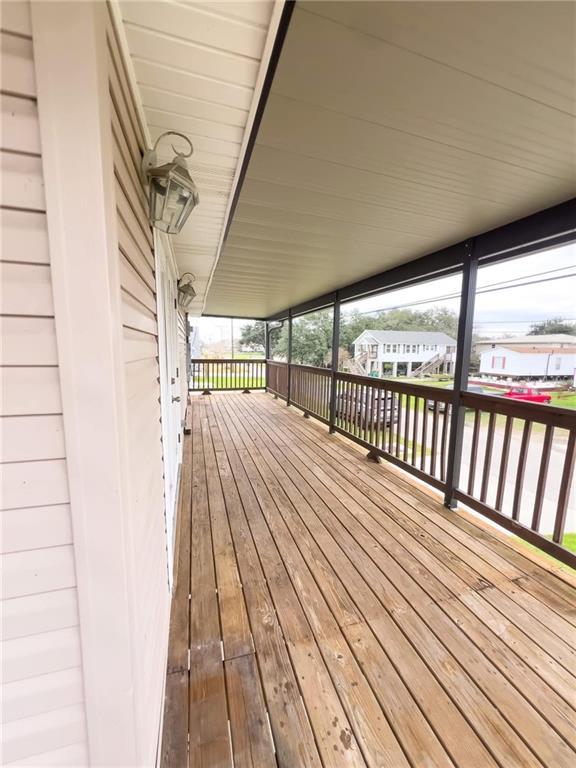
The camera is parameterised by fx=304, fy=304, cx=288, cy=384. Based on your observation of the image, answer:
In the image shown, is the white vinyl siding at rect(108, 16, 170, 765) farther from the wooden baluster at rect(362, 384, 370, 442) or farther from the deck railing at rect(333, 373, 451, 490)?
the wooden baluster at rect(362, 384, 370, 442)

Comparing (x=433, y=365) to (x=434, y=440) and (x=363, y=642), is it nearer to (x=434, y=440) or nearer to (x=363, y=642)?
(x=434, y=440)

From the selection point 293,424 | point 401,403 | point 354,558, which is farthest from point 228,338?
point 354,558

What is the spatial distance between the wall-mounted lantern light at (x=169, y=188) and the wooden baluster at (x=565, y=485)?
2467 millimetres

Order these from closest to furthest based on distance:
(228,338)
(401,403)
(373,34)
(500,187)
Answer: (373,34) < (500,187) < (401,403) < (228,338)

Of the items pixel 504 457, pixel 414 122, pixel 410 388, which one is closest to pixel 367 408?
pixel 410 388

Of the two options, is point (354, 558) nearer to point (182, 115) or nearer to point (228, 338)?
point (182, 115)

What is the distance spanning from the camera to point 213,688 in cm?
123

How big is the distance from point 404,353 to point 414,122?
3681 mm

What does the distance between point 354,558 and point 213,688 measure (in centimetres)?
106

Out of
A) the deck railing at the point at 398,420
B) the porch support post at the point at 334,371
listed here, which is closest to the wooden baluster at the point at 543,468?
the deck railing at the point at 398,420

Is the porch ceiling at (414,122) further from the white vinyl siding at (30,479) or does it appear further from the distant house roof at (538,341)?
the distant house roof at (538,341)

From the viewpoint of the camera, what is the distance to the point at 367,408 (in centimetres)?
407

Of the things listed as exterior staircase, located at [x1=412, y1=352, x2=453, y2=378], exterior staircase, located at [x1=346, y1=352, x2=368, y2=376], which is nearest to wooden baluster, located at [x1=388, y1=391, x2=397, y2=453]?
exterior staircase, located at [x1=412, y1=352, x2=453, y2=378]

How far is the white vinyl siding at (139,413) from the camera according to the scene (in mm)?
817
